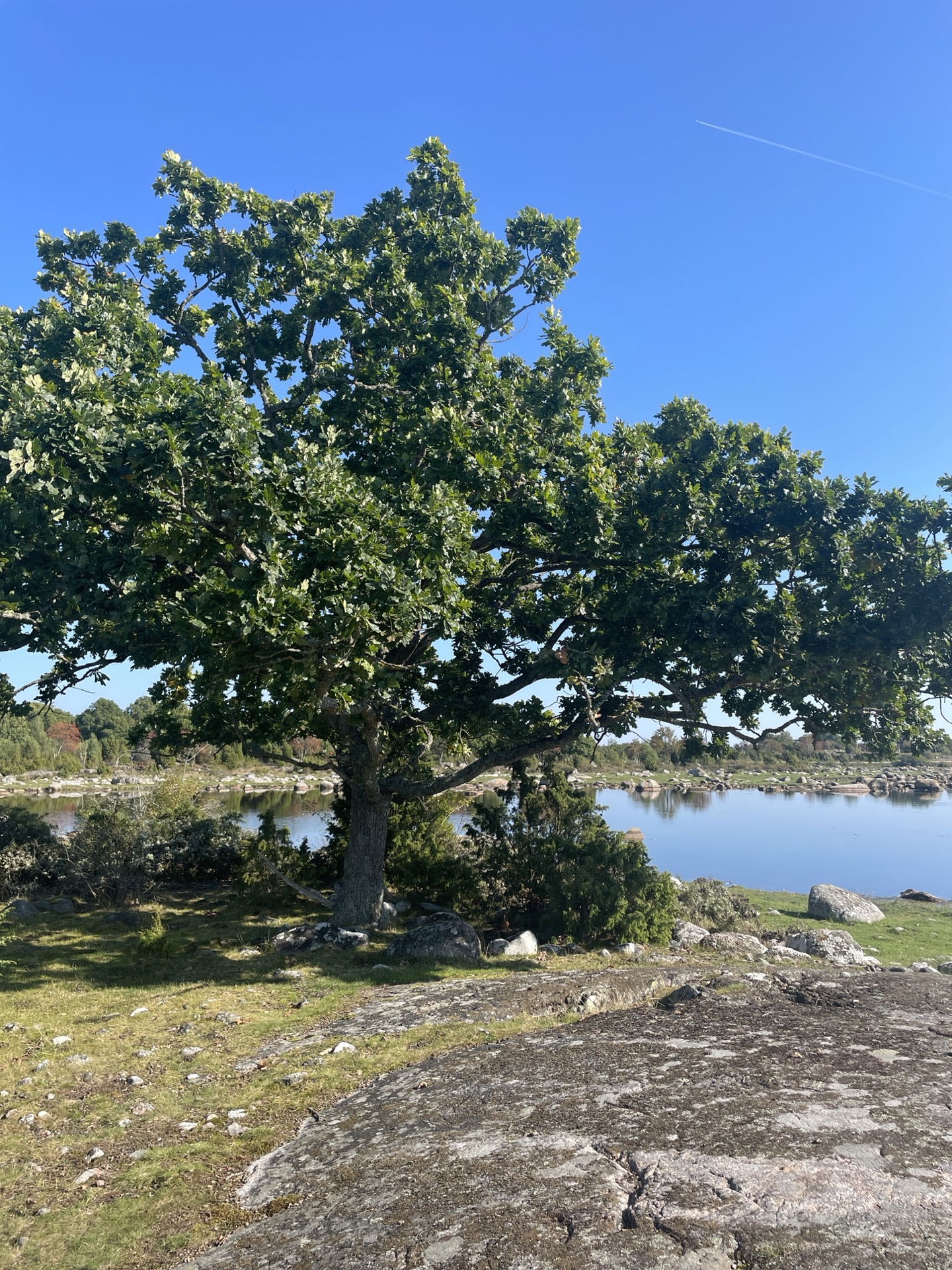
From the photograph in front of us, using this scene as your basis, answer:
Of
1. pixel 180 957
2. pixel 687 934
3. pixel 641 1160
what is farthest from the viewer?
pixel 687 934

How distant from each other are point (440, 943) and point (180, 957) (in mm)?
4675

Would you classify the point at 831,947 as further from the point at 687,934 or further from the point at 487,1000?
the point at 487,1000

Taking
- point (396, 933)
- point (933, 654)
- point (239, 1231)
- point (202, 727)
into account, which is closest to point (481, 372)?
point (202, 727)

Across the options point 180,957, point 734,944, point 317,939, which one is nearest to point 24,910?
point 180,957

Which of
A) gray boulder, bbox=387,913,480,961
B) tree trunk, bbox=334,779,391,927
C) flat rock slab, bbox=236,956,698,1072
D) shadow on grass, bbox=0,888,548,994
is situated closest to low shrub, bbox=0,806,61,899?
shadow on grass, bbox=0,888,548,994

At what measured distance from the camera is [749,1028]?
777 centimetres

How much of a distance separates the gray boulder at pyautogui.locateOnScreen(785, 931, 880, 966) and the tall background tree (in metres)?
4.48

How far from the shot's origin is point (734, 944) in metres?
16.0

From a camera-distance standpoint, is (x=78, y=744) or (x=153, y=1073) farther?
(x=78, y=744)

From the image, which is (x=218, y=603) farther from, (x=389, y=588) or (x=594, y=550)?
(x=594, y=550)

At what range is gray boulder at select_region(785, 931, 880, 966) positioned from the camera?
53.3 feet

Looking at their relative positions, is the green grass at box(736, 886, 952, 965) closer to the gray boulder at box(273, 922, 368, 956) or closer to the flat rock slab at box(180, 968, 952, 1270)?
the gray boulder at box(273, 922, 368, 956)

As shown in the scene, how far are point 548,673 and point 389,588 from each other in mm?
5201

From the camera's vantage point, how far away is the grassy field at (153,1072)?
5.52 metres
